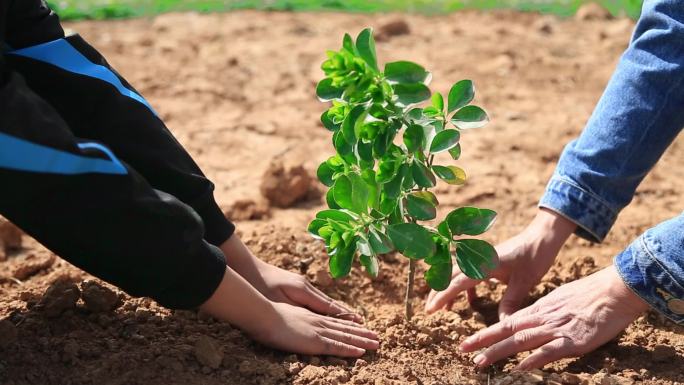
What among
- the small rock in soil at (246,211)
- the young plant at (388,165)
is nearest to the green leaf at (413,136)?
the young plant at (388,165)

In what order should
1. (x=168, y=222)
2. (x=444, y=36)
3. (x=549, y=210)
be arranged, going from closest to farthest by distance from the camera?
1. (x=168, y=222)
2. (x=549, y=210)
3. (x=444, y=36)

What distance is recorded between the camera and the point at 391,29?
5695mm

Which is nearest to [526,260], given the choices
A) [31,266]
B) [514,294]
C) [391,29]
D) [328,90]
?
[514,294]

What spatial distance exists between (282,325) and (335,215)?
1.40ft

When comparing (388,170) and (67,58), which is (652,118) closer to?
(388,170)

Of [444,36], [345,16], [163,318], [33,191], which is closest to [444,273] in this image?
[163,318]

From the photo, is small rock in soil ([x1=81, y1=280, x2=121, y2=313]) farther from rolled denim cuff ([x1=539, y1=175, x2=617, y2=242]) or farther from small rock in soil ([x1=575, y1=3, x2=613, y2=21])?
small rock in soil ([x1=575, y1=3, x2=613, y2=21])

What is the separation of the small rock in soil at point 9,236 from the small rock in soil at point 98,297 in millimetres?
912

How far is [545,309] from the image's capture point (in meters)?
2.58

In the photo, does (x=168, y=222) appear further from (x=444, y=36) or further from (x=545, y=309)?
(x=444, y=36)

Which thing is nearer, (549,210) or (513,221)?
(549,210)

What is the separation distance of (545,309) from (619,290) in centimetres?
22

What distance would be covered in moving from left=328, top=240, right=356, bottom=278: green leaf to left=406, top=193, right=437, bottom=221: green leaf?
0.17 m

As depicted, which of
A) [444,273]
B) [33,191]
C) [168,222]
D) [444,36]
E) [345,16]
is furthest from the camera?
[345,16]
